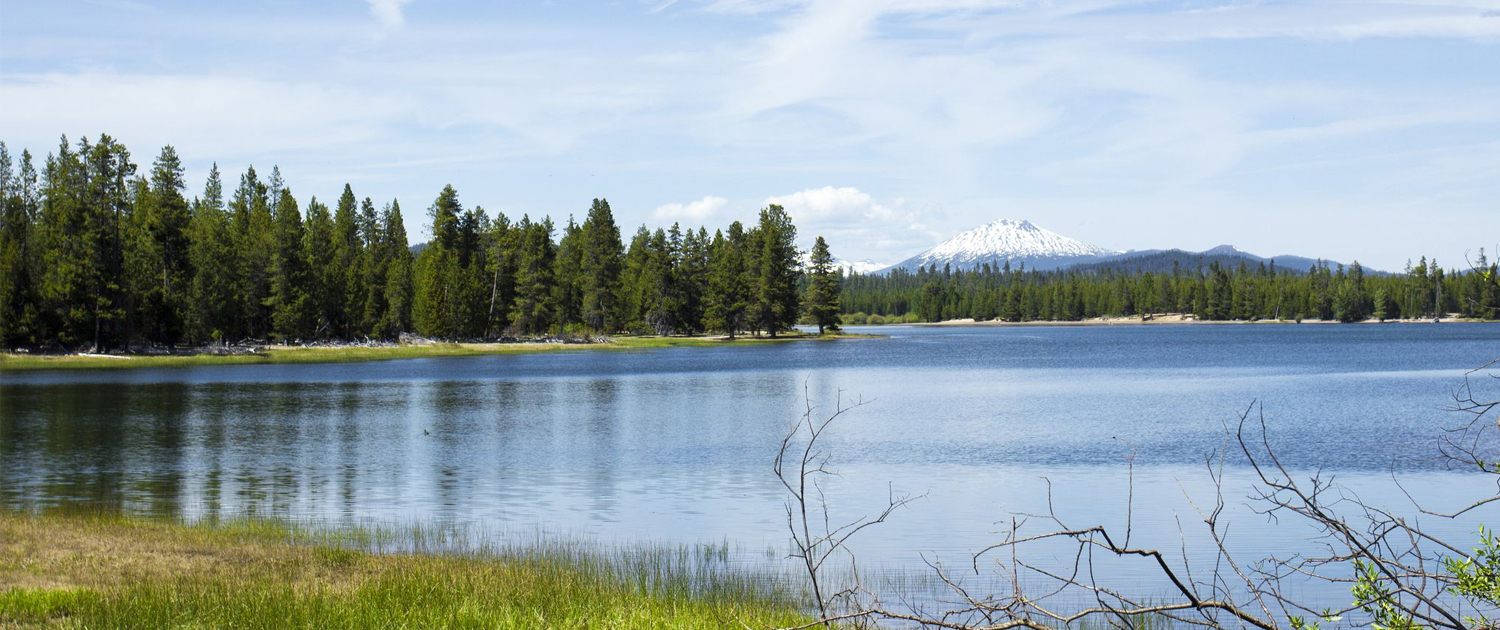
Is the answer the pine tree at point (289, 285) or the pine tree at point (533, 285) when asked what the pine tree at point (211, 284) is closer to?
the pine tree at point (289, 285)

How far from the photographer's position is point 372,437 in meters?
36.1

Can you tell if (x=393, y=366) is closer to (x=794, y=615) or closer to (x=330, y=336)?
(x=330, y=336)

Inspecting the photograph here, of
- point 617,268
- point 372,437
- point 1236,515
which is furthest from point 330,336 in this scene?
point 1236,515

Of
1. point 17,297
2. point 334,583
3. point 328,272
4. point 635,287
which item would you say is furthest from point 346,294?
point 334,583

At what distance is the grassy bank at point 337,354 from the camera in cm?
7106

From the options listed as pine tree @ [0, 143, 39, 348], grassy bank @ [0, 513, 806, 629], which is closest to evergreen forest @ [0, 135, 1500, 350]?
pine tree @ [0, 143, 39, 348]

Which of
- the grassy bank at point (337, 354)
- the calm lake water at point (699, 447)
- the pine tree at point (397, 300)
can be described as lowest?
the calm lake water at point (699, 447)

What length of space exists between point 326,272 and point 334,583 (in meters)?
89.5

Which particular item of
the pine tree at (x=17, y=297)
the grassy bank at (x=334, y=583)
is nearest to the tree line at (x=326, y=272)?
the pine tree at (x=17, y=297)

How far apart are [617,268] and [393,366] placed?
179 feet

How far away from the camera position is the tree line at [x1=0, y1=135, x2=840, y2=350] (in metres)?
73.6

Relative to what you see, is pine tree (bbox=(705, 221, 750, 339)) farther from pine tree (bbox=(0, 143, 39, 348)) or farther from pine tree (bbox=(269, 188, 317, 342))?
pine tree (bbox=(0, 143, 39, 348))

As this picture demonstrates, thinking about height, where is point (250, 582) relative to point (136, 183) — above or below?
below

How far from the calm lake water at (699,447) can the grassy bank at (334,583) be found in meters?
2.73
